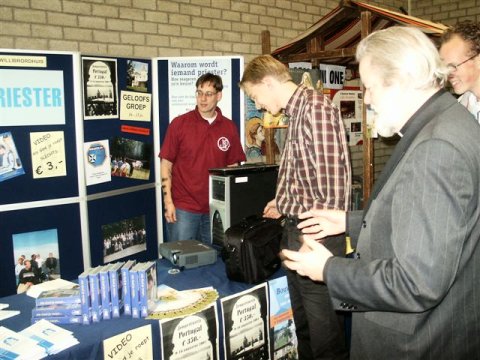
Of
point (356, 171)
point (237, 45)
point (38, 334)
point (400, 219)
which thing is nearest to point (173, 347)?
point (38, 334)

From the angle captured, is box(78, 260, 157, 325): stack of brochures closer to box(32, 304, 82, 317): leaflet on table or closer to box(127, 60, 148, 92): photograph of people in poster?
box(32, 304, 82, 317): leaflet on table

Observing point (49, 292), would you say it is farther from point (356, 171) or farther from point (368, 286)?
point (356, 171)

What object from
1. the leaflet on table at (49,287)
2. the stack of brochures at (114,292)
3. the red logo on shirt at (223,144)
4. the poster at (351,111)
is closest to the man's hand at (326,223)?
the stack of brochures at (114,292)

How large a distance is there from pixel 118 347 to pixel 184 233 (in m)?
1.80

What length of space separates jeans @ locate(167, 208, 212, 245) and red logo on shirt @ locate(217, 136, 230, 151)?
0.54 meters

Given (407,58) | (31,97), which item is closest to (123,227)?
(31,97)

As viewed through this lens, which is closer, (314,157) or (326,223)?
(326,223)

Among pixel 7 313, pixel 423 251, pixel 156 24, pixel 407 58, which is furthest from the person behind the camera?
pixel 156 24

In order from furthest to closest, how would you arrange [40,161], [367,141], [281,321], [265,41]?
[265,41], [367,141], [40,161], [281,321]

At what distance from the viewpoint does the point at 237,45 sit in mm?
4699

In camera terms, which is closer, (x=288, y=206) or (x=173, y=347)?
(x=173, y=347)

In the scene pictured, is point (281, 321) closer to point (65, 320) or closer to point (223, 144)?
point (65, 320)

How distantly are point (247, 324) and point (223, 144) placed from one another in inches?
68.8

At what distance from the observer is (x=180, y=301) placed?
1.81 meters
